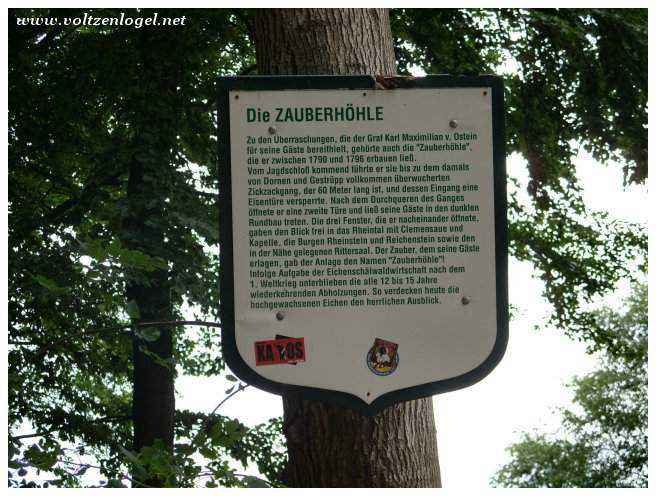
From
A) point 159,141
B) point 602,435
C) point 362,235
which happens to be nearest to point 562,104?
point 159,141

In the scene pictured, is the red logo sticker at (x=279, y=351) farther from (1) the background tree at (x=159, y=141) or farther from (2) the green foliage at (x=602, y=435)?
(2) the green foliage at (x=602, y=435)

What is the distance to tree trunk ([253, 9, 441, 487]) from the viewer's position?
9.22 ft

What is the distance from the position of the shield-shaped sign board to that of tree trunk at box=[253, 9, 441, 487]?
0.92ft

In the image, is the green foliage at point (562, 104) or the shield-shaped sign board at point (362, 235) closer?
the shield-shaped sign board at point (362, 235)

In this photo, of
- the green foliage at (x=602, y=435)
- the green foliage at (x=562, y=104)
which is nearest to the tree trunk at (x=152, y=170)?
the green foliage at (x=562, y=104)

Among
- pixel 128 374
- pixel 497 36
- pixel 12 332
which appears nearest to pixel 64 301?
pixel 12 332

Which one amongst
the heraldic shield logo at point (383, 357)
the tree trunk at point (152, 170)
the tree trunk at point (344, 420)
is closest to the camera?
the heraldic shield logo at point (383, 357)

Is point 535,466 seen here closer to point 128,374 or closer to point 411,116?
point 128,374

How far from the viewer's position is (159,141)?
748 cm

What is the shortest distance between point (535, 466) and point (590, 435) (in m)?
1.62

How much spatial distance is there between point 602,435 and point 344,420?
19.3 metres

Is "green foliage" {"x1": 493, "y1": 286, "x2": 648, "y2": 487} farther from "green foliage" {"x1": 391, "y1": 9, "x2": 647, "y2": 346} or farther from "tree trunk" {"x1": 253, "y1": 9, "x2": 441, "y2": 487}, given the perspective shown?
"tree trunk" {"x1": 253, "y1": 9, "x2": 441, "y2": 487}

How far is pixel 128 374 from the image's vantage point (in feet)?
31.2

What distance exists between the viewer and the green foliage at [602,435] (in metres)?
19.4
